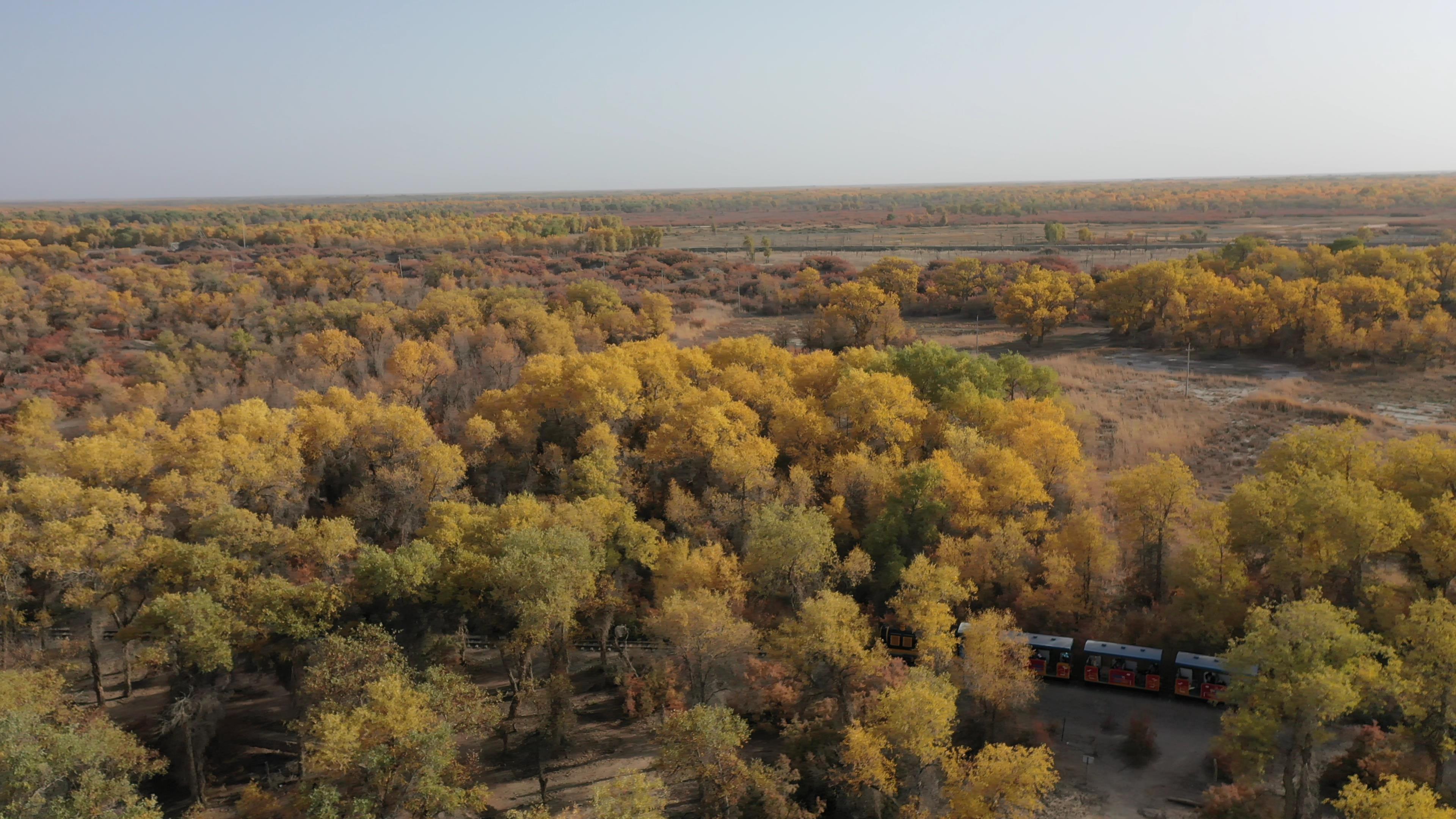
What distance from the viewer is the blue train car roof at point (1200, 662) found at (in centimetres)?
2598

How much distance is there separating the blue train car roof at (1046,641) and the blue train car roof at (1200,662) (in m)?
3.22

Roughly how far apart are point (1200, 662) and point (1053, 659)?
4.30 meters

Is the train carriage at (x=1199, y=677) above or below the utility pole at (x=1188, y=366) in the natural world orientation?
below

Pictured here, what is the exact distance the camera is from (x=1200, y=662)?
26.3 metres

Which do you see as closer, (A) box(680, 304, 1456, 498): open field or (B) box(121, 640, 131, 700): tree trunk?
(B) box(121, 640, 131, 700): tree trunk

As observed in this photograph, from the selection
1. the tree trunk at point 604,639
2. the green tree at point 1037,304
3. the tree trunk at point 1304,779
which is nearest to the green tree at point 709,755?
the tree trunk at point 604,639

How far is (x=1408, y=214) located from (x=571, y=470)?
609 feet

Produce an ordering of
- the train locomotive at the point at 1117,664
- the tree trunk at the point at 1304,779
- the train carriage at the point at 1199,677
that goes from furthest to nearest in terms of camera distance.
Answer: the train locomotive at the point at 1117,664 → the train carriage at the point at 1199,677 → the tree trunk at the point at 1304,779

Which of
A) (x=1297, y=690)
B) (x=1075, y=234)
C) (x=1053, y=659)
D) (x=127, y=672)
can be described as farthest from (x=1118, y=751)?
(x=1075, y=234)

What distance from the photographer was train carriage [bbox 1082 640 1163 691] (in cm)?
2684

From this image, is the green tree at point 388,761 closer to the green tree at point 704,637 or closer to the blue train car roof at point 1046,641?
the green tree at point 704,637

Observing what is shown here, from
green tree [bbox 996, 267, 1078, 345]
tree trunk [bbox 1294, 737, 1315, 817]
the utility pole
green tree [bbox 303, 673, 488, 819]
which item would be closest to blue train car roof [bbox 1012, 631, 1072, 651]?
tree trunk [bbox 1294, 737, 1315, 817]

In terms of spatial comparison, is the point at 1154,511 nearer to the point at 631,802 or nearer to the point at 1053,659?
the point at 1053,659

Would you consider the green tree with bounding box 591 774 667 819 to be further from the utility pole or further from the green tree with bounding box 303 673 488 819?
the utility pole
